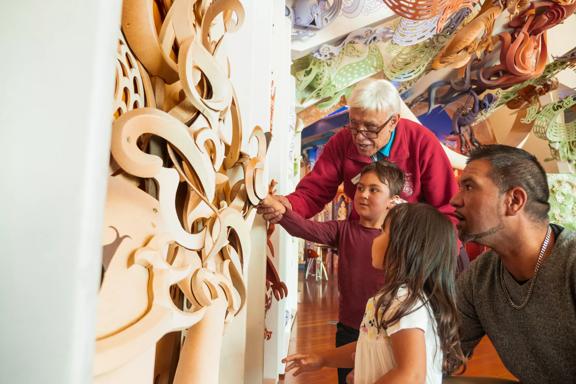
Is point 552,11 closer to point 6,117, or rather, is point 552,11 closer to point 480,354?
point 480,354

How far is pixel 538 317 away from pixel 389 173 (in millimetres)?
618

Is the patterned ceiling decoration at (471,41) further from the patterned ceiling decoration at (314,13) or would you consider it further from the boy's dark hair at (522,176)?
the boy's dark hair at (522,176)

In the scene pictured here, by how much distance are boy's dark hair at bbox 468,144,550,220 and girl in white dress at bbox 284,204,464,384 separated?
0.23 m

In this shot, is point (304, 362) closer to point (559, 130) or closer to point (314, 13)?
point (314, 13)

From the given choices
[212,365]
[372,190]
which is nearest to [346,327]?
[372,190]

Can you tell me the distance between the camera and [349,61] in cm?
402

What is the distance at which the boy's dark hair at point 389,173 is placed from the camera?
4.65 feet

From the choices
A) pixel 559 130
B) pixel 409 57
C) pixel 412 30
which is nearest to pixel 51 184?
pixel 412 30

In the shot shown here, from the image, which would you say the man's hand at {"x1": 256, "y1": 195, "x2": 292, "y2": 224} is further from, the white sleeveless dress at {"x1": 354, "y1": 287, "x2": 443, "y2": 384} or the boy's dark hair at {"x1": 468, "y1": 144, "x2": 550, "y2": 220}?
the boy's dark hair at {"x1": 468, "y1": 144, "x2": 550, "y2": 220}

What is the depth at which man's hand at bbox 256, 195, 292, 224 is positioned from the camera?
114cm

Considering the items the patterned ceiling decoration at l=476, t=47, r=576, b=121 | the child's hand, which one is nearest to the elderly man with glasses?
the child's hand

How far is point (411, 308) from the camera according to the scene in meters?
0.92

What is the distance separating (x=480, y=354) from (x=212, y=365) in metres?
3.22

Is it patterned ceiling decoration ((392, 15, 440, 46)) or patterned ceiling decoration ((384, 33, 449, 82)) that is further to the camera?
patterned ceiling decoration ((384, 33, 449, 82))
